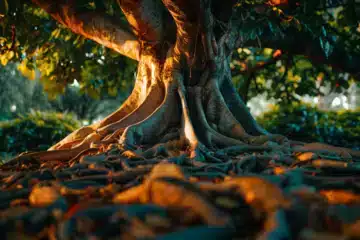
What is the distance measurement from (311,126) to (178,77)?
4333mm

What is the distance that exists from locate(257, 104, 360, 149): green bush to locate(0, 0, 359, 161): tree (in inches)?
116

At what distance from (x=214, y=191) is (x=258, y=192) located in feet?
0.59

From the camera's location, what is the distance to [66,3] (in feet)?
13.9

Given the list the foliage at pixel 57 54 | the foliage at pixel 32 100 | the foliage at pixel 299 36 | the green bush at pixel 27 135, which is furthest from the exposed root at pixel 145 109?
the foliage at pixel 32 100

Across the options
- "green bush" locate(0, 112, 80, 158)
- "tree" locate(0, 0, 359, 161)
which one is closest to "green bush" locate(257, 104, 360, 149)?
"tree" locate(0, 0, 359, 161)

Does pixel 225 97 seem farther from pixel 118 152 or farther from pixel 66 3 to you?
pixel 66 3

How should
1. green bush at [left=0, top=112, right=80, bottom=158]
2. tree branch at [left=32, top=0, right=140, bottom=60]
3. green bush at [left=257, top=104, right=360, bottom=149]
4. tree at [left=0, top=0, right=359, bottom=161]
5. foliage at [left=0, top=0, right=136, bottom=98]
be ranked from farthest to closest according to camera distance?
green bush at [left=0, top=112, right=80, bottom=158], green bush at [left=257, top=104, right=360, bottom=149], foliage at [left=0, top=0, right=136, bottom=98], tree branch at [left=32, top=0, right=140, bottom=60], tree at [left=0, top=0, right=359, bottom=161]

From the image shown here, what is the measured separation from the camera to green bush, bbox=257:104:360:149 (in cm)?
720

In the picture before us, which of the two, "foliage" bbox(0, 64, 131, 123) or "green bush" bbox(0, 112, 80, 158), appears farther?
"foliage" bbox(0, 64, 131, 123)

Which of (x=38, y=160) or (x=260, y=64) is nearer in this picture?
(x=38, y=160)

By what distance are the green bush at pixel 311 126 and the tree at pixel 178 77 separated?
9.63 feet

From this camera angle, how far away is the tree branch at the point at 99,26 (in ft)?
14.1

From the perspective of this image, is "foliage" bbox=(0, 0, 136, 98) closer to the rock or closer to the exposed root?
the exposed root

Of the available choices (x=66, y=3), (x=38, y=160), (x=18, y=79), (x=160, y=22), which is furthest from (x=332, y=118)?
(x=18, y=79)
